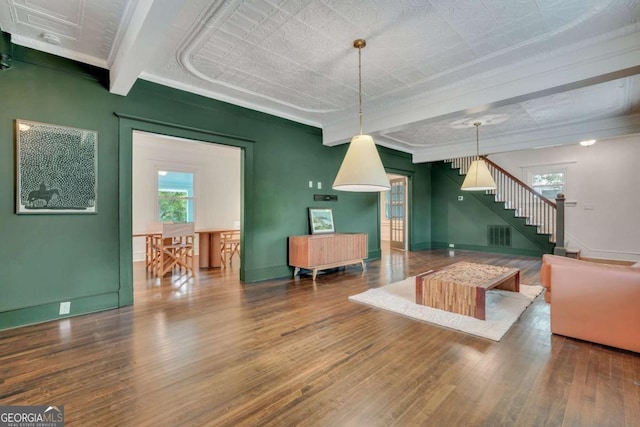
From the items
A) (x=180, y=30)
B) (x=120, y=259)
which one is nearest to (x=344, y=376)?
(x=120, y=259)

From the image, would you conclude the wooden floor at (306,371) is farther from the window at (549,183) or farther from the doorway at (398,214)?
the window at (549,183)

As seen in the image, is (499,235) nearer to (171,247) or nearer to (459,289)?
(459,289)

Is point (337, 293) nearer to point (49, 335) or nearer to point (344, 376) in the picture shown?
point (344, 376)

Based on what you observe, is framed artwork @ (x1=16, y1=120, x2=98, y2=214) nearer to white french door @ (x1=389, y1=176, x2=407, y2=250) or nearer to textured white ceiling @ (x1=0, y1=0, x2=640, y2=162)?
textured white ceiling @ (x1=0, y1=0, x2=640, y2=162)

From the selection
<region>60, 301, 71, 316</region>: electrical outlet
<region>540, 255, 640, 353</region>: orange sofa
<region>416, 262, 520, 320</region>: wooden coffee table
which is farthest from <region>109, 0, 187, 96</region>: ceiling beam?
<region>540, 255, 640, 353</region>: orange sofa

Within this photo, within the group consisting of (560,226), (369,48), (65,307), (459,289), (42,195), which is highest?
(369,48)

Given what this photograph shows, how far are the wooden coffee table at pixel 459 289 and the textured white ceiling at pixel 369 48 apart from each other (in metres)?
2.24

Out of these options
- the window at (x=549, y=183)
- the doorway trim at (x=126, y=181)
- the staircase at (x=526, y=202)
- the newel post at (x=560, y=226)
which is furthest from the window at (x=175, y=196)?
the window at (x=549, y=183)

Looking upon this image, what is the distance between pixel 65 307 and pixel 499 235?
9.49 metres

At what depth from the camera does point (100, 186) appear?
3.50 metres

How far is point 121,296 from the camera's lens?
3643mm

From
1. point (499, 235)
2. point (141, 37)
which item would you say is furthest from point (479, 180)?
point (141, 37)

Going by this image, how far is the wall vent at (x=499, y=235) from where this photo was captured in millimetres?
8094

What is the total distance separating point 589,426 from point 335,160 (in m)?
5.43
